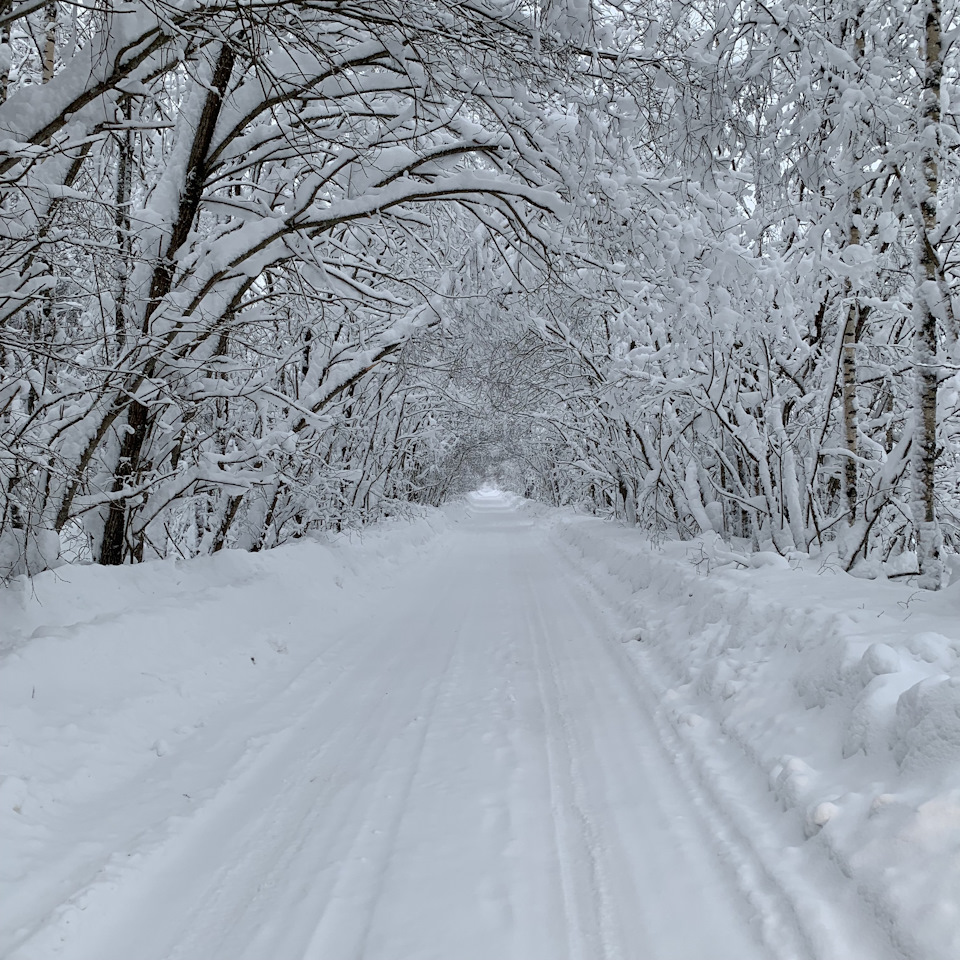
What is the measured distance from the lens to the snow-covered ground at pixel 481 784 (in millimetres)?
2469

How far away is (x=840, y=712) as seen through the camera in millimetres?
3650

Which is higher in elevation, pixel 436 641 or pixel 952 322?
pixel 952 322

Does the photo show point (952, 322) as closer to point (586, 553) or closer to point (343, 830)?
point (343, 830)

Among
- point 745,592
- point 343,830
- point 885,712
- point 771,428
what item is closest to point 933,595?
point 745,592

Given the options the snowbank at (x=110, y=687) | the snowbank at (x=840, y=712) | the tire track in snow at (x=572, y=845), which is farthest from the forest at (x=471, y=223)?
the tire track in snow at (x=572, y=845)

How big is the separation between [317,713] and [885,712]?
3.83 meters

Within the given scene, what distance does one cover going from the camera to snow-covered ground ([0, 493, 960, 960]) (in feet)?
8.10

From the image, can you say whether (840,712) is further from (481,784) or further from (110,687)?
(110,687)

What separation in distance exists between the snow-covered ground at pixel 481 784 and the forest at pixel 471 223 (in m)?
1.28

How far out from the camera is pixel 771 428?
823 cm

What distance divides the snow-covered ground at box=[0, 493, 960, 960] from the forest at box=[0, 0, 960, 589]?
4.21 feet

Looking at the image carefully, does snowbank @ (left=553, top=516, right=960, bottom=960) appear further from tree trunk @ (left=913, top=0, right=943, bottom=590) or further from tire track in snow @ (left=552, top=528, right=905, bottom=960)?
tree trunk @ (left=913, top=0, right=943, bottom=590)

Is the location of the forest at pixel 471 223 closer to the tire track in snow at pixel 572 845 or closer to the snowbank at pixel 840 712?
the snowbank at pixel 840 712

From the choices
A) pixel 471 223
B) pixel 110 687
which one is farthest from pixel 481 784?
pixel 471 223
